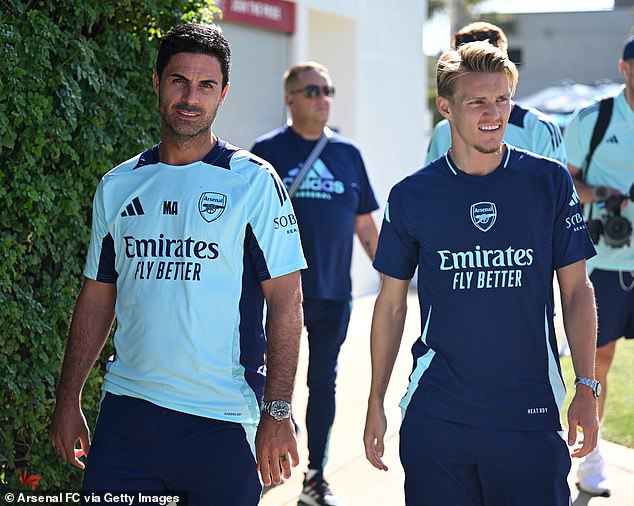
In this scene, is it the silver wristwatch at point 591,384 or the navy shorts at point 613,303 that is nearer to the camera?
the silver wristwatch at point 591,384

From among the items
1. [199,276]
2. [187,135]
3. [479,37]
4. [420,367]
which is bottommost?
[420,367]

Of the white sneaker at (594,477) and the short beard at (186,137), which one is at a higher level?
the short beard at (186,137)

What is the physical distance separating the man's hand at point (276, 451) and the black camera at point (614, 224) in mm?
2734

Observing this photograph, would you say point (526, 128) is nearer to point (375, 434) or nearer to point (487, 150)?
point (487, 150)

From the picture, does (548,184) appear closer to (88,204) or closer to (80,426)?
(80,426)

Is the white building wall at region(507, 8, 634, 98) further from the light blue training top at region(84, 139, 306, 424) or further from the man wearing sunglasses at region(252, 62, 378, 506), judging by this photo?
the light blue training top at region(84, 139, 306, 424)

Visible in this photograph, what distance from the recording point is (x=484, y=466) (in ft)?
9.91

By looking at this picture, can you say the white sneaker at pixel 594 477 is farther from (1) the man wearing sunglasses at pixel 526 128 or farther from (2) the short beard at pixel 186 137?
(2) the short beard at pixel 186 137

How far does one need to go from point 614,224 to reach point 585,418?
2.33 m

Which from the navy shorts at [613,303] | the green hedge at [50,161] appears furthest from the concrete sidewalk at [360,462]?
the green hedge at [50,161]

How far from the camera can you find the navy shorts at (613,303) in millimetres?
5246

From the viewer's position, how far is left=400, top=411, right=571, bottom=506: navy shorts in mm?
3004

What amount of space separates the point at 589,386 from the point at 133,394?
1466 millimetres

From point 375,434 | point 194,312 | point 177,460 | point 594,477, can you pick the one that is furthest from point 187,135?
point 594,477
